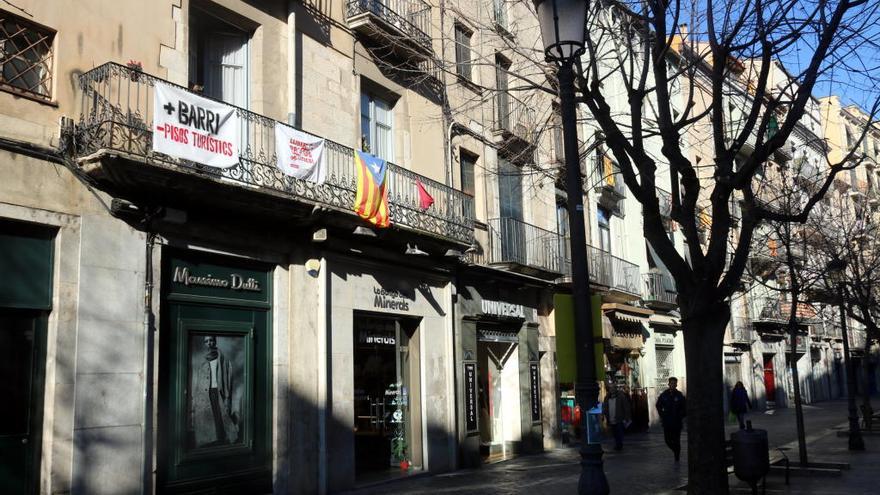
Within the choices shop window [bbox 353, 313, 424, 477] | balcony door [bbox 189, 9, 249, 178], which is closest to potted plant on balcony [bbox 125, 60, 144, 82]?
balcony door [bbox 189, 9, 249, 178]

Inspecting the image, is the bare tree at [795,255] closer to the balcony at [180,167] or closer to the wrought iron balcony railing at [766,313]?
the wrought iron balcony railing at [766,313]

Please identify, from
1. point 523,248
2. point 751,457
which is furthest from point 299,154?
point 523,248

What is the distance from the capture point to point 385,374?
49.7 feet

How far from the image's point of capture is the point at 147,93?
10203 mm

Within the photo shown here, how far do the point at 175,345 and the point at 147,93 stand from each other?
3.40m

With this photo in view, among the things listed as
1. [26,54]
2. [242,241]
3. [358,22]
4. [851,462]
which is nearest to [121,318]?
[242,241]

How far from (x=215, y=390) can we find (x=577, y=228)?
6486 millimetres

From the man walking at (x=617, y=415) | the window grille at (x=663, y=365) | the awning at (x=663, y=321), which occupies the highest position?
the awning at (x=663, y=321)

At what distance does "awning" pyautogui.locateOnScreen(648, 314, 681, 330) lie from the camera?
1086 inches

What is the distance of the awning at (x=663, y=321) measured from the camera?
2759cm

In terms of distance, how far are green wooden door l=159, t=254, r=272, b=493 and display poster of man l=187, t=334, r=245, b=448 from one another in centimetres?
1

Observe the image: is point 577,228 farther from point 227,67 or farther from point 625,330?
point 625,330

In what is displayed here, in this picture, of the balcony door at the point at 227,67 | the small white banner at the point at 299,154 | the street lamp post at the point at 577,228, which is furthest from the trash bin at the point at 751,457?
the balcony door at the point at 227,67

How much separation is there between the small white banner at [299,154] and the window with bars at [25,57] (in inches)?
131
